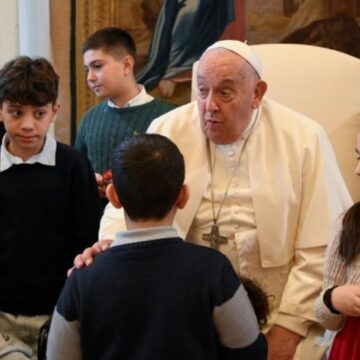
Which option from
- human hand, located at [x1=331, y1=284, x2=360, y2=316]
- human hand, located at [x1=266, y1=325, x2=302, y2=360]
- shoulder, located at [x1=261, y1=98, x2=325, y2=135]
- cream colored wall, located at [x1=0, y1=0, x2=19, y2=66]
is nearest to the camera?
human hand, located at [x1=331, y1=284, x2=360, y2=316]

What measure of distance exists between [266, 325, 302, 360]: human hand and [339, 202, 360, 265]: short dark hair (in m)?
0.46

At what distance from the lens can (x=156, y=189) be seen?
172 centimetres

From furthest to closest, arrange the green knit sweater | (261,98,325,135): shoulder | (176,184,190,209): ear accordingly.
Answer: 1. the green knit sweater
2. (261,98,325,135): shoulder
3. (176,184,190,209): ear

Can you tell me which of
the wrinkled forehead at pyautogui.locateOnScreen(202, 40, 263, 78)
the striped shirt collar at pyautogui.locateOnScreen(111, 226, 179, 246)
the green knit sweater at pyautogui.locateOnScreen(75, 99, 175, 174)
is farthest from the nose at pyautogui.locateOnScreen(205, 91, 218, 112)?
the green knit sweater at pyautogui.locateOnScreen(75, 99, 175, 174)

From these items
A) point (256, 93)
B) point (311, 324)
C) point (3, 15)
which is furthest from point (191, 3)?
point (311, 324)

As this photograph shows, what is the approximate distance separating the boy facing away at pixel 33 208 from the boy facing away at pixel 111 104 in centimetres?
100

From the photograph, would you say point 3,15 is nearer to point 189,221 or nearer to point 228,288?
point 189,221

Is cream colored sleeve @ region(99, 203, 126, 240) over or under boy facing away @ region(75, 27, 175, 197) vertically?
under

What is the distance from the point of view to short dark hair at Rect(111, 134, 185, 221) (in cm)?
173

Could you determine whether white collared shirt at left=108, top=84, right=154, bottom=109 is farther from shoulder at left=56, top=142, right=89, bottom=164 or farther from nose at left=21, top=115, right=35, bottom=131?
nose at left=21, top=115, right=35, bottom=131

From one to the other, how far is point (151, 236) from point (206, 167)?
100 centimetres

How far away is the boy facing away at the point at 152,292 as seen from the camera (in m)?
1.68

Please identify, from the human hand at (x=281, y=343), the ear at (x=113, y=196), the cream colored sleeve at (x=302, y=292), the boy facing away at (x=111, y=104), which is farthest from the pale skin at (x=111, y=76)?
the ear at (x=113, y=196)

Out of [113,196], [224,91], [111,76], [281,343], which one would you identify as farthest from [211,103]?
[111,76]
